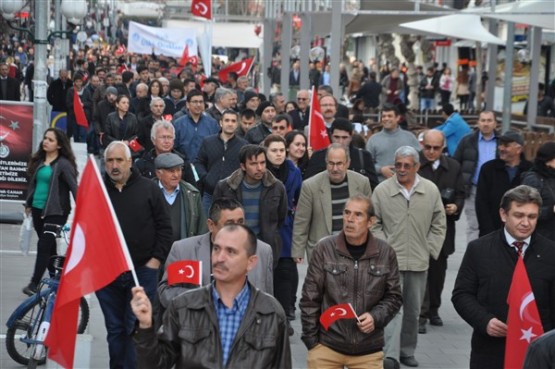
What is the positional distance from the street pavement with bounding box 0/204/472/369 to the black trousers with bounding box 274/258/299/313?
0.37 meters

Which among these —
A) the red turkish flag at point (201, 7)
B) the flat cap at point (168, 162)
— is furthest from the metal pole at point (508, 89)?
the flat cap at point (168, 162)

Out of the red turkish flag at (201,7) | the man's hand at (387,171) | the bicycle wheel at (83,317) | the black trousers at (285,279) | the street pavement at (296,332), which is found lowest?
the street pavement at (296,332)

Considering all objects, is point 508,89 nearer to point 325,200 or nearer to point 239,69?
point 239,69

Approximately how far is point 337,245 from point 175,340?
2.39 m

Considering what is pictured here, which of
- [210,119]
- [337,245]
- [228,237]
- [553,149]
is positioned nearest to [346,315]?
[337,245]

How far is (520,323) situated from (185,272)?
175 cm

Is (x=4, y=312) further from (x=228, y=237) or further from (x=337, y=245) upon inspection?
(x=228, y=237)

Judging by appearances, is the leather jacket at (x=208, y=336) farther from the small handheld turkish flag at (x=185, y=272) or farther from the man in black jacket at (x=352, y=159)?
the man in black jacket at (x=352, y=159)

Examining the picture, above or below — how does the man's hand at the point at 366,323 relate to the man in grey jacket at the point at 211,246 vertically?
below

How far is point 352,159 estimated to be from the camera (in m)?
12.0

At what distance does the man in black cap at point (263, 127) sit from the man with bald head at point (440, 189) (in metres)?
3.50

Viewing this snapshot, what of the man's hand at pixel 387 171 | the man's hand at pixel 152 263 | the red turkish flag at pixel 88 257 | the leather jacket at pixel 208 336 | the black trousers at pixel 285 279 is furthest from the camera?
the man's hand at pixel 387 171

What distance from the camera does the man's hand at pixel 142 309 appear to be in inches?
209

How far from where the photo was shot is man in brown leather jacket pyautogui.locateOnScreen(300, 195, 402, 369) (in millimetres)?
7715
